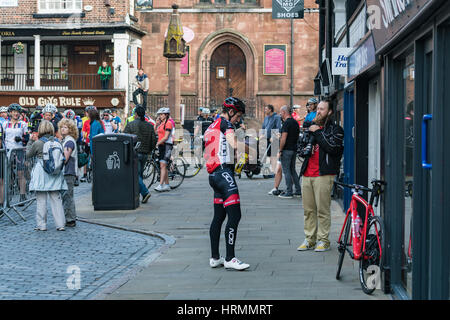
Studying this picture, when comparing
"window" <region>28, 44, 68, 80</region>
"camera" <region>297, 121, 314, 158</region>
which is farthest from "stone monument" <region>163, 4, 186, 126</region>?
"camera" <region>297, 121, 314, 158</region>

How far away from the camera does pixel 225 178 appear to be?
8.96 meters

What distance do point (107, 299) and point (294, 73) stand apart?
36569 millimetres

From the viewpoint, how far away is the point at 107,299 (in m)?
7.38

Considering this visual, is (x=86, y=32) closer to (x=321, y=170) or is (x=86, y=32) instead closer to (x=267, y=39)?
(x=267, y=39)

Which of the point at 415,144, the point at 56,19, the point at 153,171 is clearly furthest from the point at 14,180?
the point at 56,19

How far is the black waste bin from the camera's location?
14.6 metres

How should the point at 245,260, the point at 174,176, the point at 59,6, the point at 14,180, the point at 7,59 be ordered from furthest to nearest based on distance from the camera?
the point at 7,59 → the point at 59,6 → the point at 174,176 → the point at 14,180 → the point at 245,260

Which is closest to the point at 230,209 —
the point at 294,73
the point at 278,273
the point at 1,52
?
the point at 278,273

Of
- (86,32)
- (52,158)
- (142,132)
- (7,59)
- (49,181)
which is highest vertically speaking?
(86,32)

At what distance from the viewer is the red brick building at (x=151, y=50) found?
41.8 m

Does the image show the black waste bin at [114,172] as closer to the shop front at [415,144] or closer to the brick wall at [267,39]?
the shop front at [415,144]

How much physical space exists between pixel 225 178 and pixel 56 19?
3506 centimetres

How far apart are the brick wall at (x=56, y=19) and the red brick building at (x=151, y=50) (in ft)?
0.16

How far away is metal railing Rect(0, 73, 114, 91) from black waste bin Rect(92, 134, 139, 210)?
2815 cm
